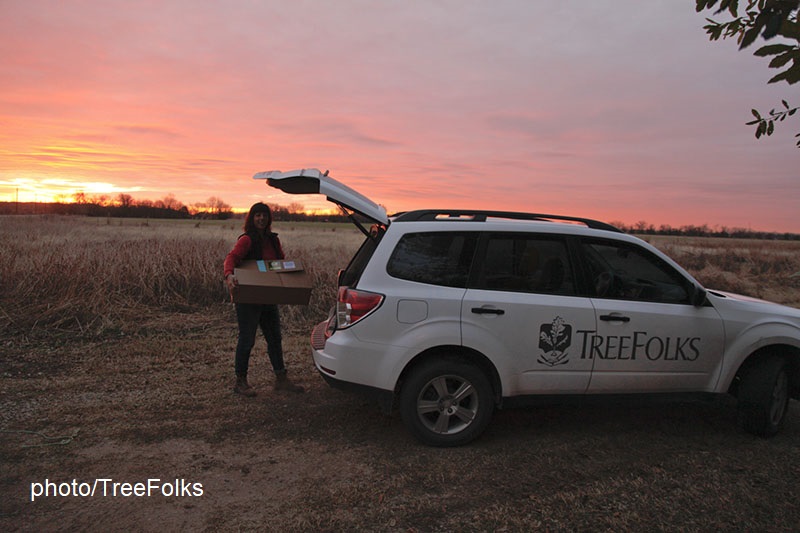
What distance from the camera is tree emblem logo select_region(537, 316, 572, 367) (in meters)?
4.12

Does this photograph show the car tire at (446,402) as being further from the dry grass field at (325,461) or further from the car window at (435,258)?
the car window at (435,258)

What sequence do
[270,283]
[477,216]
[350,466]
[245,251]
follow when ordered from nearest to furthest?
1. [350,466]
2. [477,216]
3. [270,283]
4. [245,251]

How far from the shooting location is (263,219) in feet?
17.6

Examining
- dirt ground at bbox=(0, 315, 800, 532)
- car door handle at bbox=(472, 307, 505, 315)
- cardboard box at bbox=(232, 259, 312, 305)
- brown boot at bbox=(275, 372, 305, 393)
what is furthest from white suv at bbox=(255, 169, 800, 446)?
brown boot at bbox=(275, 372, 305, 393)

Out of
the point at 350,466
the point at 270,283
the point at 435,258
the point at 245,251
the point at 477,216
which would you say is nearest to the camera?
the point at 350,466

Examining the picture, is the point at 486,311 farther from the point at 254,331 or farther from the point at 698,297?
the point at 254,331

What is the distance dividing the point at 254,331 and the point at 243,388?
62 cm

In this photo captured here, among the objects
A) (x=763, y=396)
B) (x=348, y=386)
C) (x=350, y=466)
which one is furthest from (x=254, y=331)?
(x=763, y=396)

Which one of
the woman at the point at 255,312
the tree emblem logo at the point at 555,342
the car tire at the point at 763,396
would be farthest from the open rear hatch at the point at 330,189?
the car tire at the point at 763,396

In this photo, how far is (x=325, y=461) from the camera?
13.0 ft

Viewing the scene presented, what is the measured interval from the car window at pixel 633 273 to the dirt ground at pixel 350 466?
0.94 meters

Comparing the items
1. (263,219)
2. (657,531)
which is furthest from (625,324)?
(263,219)

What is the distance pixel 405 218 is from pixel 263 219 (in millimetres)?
1738

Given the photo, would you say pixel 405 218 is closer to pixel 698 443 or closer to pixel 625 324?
pixel 625 324
